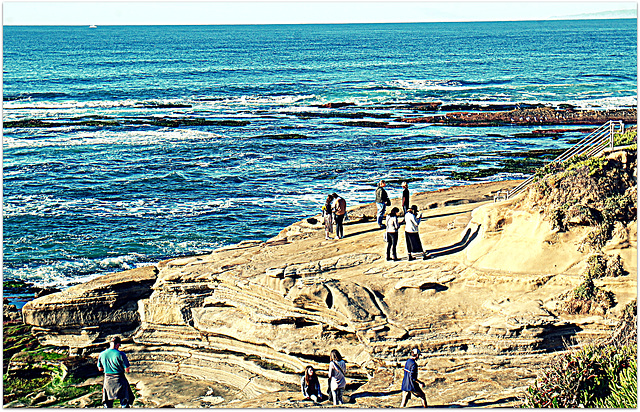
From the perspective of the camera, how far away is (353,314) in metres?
16.8

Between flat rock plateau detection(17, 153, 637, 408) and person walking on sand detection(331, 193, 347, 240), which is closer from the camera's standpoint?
flat rock plateau detection(17, 153, 637, 408)

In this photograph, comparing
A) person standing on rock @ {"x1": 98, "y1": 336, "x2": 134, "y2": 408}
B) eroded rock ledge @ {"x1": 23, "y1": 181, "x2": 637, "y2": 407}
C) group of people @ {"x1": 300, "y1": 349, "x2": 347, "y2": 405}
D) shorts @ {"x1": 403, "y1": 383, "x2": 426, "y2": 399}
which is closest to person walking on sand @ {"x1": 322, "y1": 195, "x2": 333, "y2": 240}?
eroded rock ledge @ {"x1": 23, "y1": 181, "x2": 637, "y2": 407}

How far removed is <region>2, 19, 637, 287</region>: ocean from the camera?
1277 inches

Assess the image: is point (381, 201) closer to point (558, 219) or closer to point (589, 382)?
point (558, 219)

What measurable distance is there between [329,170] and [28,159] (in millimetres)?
20720

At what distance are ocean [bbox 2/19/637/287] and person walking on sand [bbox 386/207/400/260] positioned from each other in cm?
1304

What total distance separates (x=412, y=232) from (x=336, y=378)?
5121 mm

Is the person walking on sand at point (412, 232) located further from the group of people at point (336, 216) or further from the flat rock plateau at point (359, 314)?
the group of people at point (336, 216)

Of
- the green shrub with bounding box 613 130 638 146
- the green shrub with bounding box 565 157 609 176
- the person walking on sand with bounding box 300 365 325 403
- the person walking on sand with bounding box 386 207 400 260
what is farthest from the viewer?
the person walking on sand with bounding box 386 207 400 260

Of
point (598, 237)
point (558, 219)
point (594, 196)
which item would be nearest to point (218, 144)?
point (558, 219)

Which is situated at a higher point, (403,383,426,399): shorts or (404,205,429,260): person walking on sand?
(404,205,429,260): person walking on sand

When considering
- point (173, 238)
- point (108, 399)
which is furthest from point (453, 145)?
point (108, 399)

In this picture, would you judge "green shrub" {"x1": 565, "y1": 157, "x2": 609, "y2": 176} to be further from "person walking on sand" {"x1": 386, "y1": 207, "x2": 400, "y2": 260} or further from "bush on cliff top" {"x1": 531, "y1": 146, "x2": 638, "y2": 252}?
"person walking on sand" {"x1": 386, "y1": 207, "x2": 400, "y2": 260}

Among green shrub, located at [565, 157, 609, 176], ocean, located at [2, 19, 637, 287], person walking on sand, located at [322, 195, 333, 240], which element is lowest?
ocean, located at [2, 19, 637, 287]
